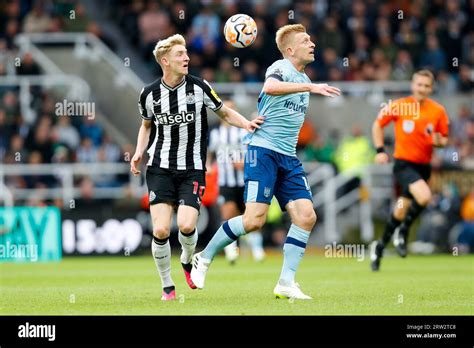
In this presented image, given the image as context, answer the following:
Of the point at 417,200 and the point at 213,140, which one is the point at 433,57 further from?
the point at 417,200

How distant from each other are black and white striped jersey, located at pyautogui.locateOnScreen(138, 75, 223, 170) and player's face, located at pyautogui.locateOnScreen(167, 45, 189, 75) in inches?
7.2

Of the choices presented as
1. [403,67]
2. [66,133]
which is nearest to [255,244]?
[66,133]

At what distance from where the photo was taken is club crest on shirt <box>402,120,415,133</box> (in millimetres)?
15258

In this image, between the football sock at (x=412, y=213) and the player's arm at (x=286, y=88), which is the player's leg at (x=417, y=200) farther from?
the player's arm at (x=286, y=88)

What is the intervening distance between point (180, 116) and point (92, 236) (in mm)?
9305

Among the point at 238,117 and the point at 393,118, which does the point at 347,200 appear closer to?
the point at 393,118

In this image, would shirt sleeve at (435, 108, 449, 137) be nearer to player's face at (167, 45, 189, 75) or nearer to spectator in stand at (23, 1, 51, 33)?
player's face at (167, 45, 189, 75)

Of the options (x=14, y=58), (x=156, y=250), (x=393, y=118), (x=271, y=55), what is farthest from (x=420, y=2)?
(x=156, y=250)

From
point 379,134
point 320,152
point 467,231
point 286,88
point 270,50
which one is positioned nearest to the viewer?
point 286,88

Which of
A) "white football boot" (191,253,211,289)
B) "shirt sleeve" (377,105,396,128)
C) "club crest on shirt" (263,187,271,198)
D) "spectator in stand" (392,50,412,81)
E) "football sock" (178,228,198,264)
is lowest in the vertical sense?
"white football boot" (191,253,211,289)

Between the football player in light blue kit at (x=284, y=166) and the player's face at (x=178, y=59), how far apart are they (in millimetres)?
768

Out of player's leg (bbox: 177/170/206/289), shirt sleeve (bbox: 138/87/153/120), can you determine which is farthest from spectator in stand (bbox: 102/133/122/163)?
player's leg (bbox: 177/170/206/289)

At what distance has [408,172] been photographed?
15.3 m

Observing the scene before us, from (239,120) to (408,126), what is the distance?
4377mm
